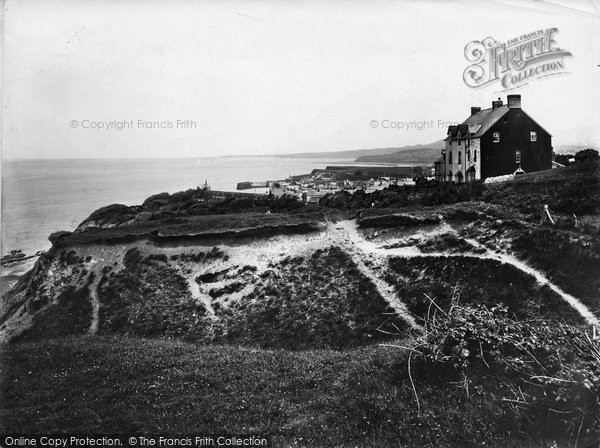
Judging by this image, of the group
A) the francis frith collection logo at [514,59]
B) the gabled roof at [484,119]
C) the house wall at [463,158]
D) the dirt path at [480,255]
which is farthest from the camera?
the house wall at [463,158]

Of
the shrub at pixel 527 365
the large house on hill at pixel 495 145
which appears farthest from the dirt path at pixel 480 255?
the large house on hill at pixel 495 145

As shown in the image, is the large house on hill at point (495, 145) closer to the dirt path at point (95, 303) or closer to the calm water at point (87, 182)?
the calm water at point (87, 182)

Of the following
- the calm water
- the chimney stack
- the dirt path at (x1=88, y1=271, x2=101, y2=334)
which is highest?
the chimney stack

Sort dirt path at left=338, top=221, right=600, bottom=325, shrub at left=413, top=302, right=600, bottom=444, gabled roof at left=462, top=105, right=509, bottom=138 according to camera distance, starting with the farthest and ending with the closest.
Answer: gabled roof at left=462, top=105, right=509, bottom=138
dirt path at left=338, top=221, right=600, bottom=325
shrub at left=413, top=302, right=600, bottom=444

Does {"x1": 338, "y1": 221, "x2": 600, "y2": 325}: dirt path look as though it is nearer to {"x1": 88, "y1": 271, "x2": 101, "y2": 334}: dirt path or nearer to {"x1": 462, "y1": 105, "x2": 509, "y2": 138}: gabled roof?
{"x1": 462, "y1": 105, "x2": 509, "y2": 138}: gabled roof

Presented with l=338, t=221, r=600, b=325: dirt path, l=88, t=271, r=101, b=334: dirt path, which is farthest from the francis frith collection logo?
l=88, t=271, r=101, b=334: dirt path

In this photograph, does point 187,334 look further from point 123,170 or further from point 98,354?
point 123,170

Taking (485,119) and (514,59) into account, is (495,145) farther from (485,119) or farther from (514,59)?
(514,59)

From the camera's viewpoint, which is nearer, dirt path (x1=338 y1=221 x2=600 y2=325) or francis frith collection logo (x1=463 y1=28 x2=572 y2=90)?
dirt path (x1=338 y1=221 x2=600 y2=325)
